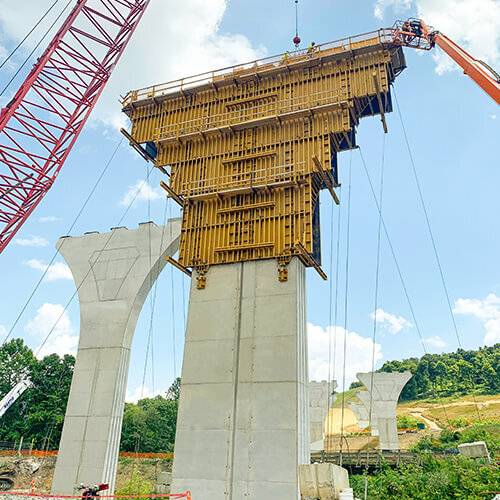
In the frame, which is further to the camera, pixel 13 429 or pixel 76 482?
pixel 13 429

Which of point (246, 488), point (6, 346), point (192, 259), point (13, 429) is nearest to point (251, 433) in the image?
point (246, 488)

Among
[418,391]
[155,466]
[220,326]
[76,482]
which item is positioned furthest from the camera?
[418,391]

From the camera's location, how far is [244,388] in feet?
54.7

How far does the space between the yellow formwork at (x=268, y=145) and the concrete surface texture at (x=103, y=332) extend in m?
4.21

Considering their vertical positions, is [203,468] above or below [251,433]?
below

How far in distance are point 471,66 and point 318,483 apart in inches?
655

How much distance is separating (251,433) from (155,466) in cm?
2349

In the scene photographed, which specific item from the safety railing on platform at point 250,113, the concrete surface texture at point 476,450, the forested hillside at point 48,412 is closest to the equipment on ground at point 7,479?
the forested hillside at point 48,412

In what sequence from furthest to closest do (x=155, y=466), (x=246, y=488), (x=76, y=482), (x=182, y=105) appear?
(x=155, y=466)
(x=182, y=105)
(x=76, y=482)
(x=246, y=488)

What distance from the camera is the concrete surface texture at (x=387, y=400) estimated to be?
128 feet

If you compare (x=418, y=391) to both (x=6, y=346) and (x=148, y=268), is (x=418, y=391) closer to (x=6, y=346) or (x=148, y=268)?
(x=6, y=346)

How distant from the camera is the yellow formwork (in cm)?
1870

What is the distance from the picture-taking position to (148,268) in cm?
2364

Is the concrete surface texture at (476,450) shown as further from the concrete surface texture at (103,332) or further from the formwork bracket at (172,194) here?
the formwork bracket at (172,194)
